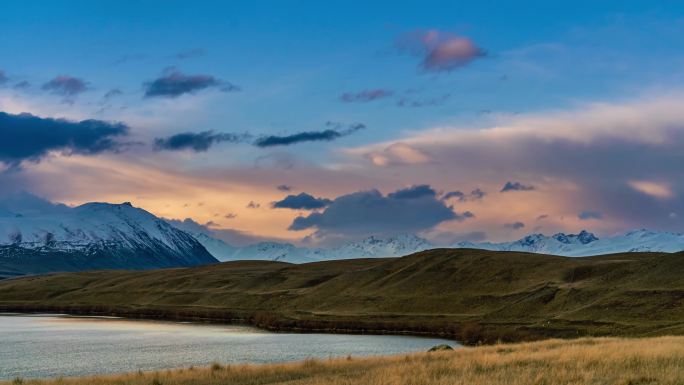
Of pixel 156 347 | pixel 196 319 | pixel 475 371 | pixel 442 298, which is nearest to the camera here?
pixel 475 371

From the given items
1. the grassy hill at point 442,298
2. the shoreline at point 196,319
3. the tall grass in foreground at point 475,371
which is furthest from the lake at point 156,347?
the tall grass in foreground at point 475,371

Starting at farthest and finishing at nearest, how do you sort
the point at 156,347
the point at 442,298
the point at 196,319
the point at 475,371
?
the point at 196,319 < the point at 442,298 < the point at 156,347 < the point at 475,371

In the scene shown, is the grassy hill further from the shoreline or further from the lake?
the lake

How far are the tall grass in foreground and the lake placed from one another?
20.1 m

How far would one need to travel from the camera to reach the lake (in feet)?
195

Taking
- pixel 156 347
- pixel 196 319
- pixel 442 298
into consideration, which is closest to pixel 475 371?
pixel 156 347

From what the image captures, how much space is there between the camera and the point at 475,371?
32.2 meters

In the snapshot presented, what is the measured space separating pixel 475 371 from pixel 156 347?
164 ft

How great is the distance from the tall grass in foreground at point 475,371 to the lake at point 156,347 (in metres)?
20.1

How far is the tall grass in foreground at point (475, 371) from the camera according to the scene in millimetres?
27953

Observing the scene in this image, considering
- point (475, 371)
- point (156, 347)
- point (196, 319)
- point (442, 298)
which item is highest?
point (442, 298)

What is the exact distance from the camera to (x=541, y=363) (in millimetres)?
33531

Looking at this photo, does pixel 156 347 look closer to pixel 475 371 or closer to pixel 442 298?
pixel 475 371

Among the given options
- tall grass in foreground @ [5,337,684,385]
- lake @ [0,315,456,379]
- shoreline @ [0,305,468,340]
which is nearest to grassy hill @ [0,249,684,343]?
shoreline @ [0,305,468,340]
